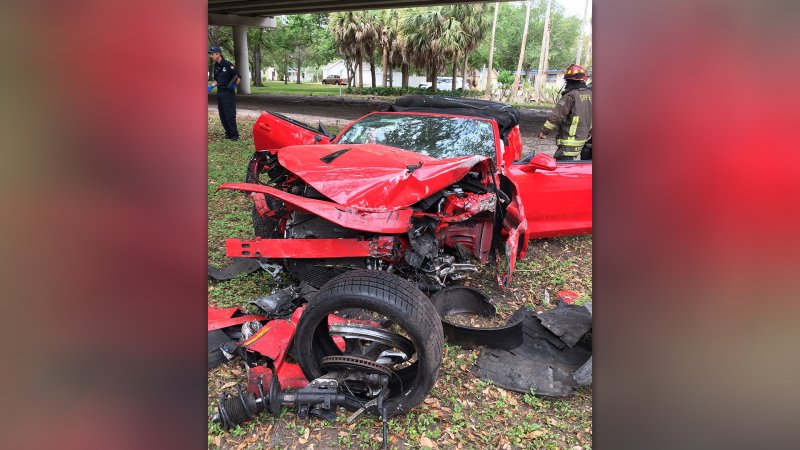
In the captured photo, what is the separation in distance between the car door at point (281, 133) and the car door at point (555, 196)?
2389 millimetres

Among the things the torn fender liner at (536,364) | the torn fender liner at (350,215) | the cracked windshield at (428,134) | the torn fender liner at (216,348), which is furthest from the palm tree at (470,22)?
the torn fender liner at (216,348)

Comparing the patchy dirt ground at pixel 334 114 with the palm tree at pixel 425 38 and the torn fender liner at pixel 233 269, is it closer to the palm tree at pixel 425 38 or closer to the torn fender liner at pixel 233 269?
the torn fender liner at pixel 233 269

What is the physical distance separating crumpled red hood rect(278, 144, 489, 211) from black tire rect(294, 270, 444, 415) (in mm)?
1009

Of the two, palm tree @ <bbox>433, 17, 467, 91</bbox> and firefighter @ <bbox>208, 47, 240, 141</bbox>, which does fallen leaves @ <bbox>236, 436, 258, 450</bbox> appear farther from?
palm tree @ <bbox>433, 17, 467, 91</bbox>

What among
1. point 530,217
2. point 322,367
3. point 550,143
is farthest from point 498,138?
point 550,143

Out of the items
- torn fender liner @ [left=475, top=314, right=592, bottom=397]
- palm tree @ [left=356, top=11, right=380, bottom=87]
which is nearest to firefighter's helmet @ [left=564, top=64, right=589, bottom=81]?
torn fender liner @ [left=475, top=314, right=592, bottom=397]

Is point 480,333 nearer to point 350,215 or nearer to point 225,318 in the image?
point 350,215

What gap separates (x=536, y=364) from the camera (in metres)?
3.46

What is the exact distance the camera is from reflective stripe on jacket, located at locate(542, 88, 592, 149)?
6332mm

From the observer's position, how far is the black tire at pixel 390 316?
2.63 m

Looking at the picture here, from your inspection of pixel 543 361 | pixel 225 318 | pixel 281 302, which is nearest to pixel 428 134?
pixel 281 302

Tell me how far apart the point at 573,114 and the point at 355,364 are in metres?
4.91
